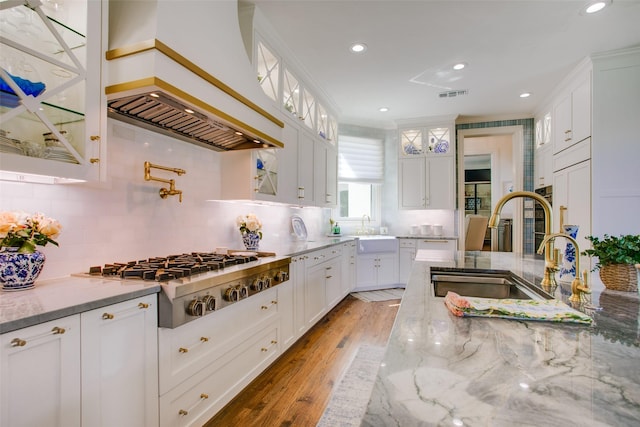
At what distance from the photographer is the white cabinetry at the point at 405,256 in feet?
16.9

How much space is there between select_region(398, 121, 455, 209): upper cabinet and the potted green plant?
158 inches

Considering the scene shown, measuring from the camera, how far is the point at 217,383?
5.84 feet

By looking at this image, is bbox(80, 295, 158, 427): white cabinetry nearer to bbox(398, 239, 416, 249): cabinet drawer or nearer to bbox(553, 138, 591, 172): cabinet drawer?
bbox(553, 138, 591, 172): cabinet drawer

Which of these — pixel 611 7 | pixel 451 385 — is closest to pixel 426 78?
pixel 611 7

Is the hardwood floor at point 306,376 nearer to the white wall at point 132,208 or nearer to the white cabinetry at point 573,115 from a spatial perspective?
the white wall at point 132,208

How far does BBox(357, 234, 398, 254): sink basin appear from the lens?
4.93 meters

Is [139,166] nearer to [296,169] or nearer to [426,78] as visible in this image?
[296,169]

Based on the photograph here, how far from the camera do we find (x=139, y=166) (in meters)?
1.94

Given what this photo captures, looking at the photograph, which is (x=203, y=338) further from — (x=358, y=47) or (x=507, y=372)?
(x=358, y=47)

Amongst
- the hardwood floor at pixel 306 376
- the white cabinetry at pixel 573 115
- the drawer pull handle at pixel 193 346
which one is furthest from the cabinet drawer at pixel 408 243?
the drawer pull handle at pixel 193 346

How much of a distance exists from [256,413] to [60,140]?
175 centimetres

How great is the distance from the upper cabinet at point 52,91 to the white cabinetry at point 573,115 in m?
4.26

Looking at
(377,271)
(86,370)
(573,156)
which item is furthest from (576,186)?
(86,370)

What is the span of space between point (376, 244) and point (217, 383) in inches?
140
